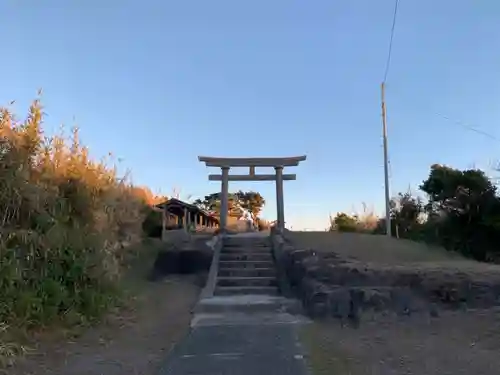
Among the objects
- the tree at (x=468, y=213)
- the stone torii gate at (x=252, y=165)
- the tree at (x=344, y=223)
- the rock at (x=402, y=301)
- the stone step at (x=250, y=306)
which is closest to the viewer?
the rock at (x=402, y=301)

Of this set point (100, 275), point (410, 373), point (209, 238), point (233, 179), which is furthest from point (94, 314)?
point (233, 179)

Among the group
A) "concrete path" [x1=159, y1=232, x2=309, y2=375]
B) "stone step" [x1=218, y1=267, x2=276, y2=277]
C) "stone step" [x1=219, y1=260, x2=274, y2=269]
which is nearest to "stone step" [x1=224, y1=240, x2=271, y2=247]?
"stone step" [x1=219, y1=260, x2=274, y2=269]

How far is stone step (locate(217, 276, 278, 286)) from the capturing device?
945cm

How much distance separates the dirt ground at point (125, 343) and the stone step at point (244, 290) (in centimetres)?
55

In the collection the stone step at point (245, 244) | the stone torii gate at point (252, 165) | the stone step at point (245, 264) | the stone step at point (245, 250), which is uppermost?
the stone torii gate at point (252, 165)

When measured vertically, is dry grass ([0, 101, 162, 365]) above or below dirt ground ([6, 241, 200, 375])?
above

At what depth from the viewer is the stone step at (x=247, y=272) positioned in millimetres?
9922

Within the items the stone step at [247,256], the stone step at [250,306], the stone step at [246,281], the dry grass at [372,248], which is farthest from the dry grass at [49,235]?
the dry grass at [372,248]

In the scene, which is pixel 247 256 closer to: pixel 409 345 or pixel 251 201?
pixel 409 345

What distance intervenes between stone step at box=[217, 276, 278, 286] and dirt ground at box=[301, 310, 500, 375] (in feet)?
10.2

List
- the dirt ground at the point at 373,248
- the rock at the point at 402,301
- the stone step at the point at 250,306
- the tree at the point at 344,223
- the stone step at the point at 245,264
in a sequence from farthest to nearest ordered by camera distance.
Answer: the tree at the point at 344,223 → the dirt ground at the point at 373,248 → the stone step at the point at 245,264 → the stone step at the point at 250,306 → the rock at the point at 402,301

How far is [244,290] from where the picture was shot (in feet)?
29.7

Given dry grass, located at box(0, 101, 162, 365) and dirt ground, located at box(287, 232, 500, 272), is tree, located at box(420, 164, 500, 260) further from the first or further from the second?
dry grass, located at box(0, 101, 162, 365)

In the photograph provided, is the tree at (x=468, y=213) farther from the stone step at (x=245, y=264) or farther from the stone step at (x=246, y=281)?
the stone step at (x=246, y=281)
